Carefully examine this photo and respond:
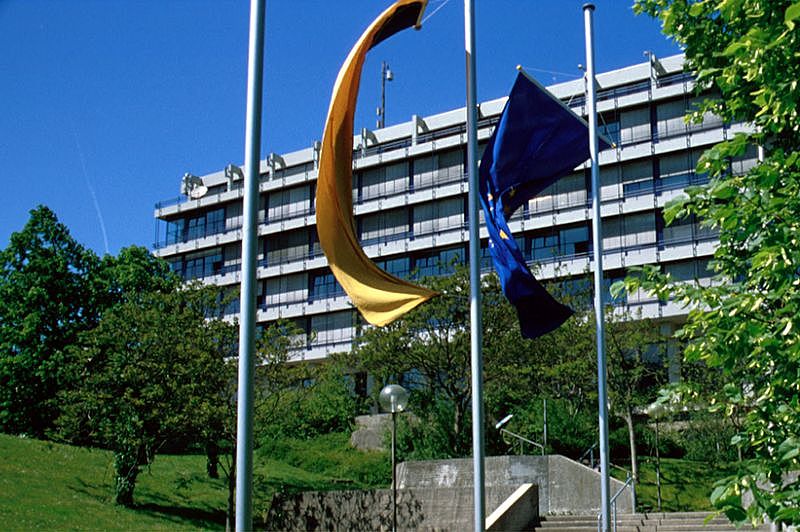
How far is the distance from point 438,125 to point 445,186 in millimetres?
6705

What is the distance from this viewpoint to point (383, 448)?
45781mm

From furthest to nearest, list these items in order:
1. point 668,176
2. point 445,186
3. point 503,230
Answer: point 445,186, point 668,176, point 503,230

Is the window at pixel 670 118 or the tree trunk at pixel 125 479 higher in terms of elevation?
the window at pixel 670 118

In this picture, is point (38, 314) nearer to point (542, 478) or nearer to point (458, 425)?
point (458, 425)

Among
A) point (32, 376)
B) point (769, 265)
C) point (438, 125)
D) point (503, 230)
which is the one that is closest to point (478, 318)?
point (503, 230)

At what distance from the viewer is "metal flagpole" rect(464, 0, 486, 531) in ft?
41.3

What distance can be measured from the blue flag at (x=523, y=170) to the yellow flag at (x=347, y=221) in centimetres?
154

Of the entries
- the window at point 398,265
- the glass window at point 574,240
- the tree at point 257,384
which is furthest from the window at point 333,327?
the tree at point 257,384

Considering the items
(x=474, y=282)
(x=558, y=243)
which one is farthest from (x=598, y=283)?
(x=558, y=243)

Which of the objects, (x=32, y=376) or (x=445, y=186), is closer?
(x=32, y=376)

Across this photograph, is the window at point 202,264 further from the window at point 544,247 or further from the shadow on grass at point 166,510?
the shadow on grass at point 166,510

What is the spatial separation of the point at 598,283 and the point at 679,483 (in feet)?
59.9

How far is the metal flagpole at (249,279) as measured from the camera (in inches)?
357

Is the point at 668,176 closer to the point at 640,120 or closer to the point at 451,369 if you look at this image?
the point at 640,120
